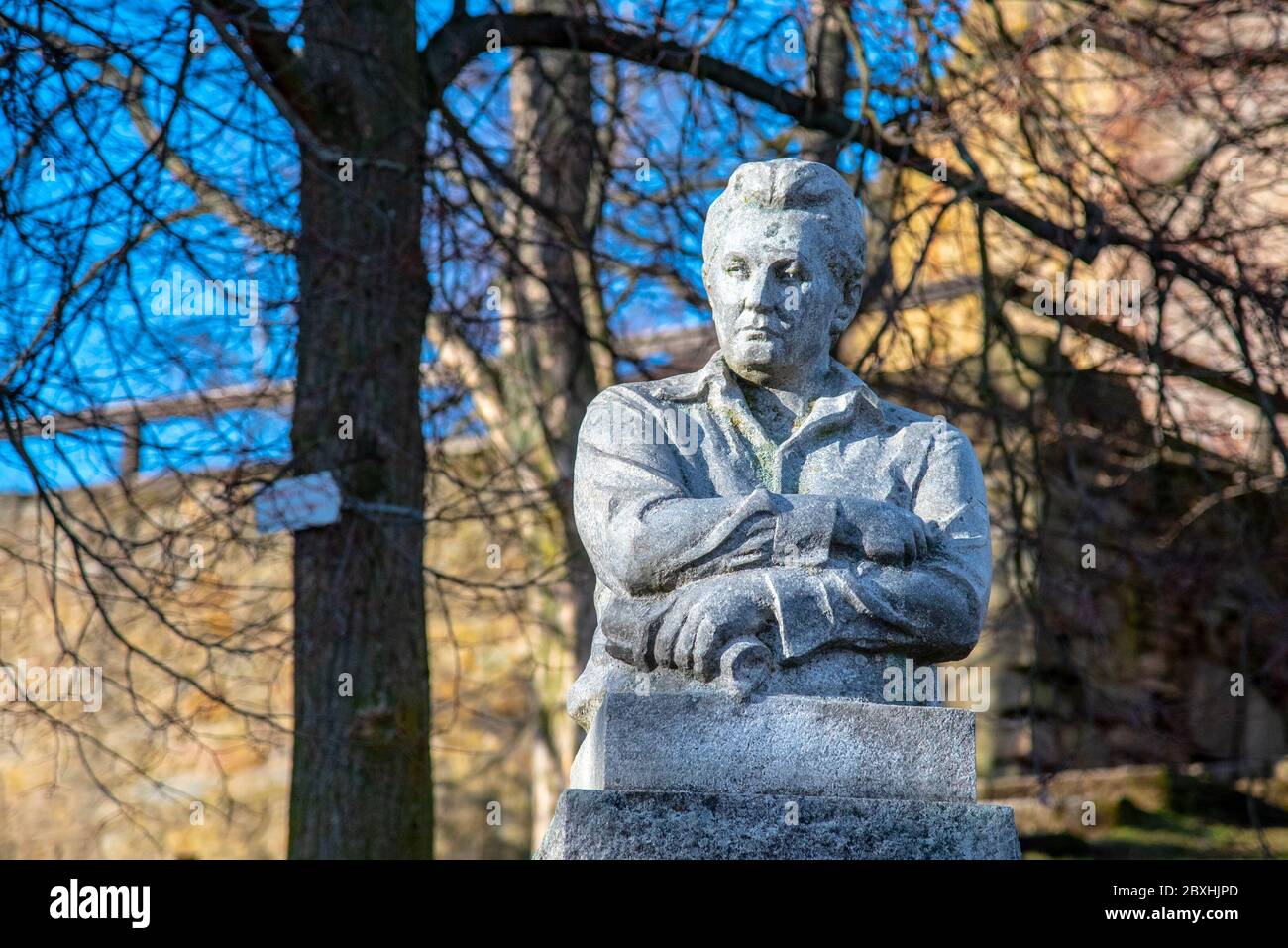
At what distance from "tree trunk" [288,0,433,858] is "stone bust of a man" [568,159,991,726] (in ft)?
10.8

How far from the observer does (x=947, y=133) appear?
8711 mm

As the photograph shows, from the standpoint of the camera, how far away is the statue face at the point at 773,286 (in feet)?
17.5

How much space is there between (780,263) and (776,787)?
1.46m

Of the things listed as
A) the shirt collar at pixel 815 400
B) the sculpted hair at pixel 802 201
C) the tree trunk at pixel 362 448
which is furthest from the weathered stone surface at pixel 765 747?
the tree trunk at pixel 362 448

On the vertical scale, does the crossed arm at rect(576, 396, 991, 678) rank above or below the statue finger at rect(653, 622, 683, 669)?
above

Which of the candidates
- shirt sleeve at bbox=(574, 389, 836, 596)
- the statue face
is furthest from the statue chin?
shirt sleeve at bbox=(574, 389, 836, 596)

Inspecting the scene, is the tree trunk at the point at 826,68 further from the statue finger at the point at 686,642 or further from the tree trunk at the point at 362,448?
the statue finger at the point at 686,642

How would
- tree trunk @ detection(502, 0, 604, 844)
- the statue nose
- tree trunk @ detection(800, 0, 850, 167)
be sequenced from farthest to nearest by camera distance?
tree trunk @ detection(502, 0, 604, 844) → tree trunk @ detection(800, 0, 850, 167) → the statue nose

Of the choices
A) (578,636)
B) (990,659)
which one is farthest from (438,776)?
(990,659)

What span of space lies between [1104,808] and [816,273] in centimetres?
705

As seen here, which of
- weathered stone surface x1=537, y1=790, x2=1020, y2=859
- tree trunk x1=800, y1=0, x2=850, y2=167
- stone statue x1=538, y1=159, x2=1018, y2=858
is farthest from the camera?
tree trunk x1=800, y1=0, x2=850, y2=167

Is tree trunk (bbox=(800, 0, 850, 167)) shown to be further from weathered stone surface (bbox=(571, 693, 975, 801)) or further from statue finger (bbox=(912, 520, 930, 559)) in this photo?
weathered stone surface (bbox=(571, 693, 975, 801))

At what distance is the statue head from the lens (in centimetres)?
533

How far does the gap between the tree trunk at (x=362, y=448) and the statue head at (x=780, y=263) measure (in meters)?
3.22
